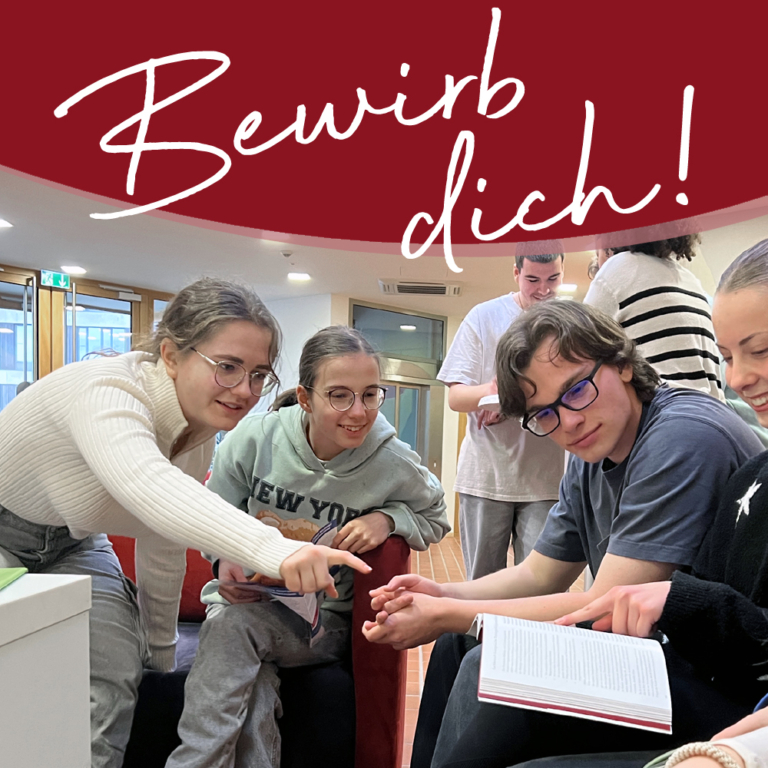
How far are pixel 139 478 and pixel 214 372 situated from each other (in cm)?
34

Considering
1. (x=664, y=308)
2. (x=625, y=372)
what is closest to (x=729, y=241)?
(x=664, y=308)

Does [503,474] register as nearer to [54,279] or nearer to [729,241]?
[729,241]

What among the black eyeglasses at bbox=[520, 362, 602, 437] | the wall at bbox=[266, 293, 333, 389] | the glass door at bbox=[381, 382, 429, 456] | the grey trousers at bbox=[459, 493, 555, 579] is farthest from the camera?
the glass door at bbox=[381, 382, 429, 456]

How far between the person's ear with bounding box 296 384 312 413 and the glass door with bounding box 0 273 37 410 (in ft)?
16.6

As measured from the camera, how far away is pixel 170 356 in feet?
4.75

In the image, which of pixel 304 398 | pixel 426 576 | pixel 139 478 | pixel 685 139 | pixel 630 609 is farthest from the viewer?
pixel 426 576

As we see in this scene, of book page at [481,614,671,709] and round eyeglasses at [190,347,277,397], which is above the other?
round eyeglasses at [190,347,277,397]

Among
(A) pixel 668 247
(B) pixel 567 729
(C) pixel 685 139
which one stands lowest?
(B) pixel 567 729

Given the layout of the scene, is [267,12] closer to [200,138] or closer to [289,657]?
[200,138]

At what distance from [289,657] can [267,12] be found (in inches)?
83.0

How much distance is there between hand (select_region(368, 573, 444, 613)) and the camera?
1.33 metres

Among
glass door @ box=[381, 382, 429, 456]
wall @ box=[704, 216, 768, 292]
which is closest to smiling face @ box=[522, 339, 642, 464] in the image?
wall @ box=[704, 216, 768, 292]

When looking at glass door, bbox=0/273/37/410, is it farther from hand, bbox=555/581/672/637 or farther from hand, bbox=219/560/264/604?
hand, bbox=555/581/672/637

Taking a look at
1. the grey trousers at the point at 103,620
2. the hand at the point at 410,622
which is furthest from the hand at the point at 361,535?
the grey trousers at the point at 103,620
